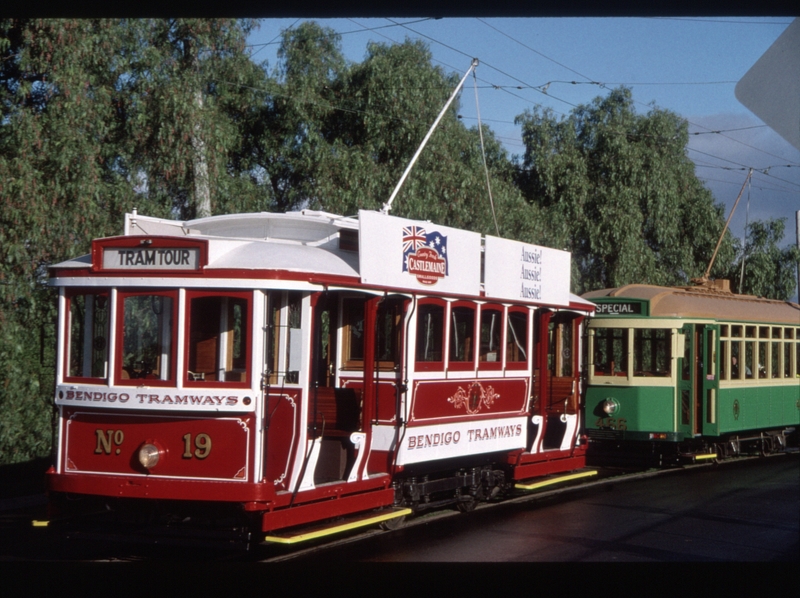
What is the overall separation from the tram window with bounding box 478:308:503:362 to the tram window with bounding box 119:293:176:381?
4.17 m

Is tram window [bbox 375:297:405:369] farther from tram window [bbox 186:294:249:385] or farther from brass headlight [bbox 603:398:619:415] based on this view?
brass headlight [bbox 603:398:619:415]

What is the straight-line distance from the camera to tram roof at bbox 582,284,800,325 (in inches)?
690

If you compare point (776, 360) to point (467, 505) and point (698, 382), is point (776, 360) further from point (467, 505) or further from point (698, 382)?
point (467, 505)

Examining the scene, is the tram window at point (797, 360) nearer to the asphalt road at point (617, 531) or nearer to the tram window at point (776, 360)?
the tram window at point (776, 360)

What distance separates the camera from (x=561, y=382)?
1444 centimetres

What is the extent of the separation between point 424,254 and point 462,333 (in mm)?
1238

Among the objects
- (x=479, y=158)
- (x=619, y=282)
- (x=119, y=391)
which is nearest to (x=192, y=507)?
(x=119, y=391)

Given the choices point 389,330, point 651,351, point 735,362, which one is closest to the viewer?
point 389,330

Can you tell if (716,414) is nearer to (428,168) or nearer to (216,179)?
(428,168)

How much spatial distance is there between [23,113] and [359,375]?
5.95m

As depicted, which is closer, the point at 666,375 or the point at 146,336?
the point at 146,336

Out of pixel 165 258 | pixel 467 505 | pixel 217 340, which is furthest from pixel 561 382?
pixel 165 258

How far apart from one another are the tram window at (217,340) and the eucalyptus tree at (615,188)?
15.8m

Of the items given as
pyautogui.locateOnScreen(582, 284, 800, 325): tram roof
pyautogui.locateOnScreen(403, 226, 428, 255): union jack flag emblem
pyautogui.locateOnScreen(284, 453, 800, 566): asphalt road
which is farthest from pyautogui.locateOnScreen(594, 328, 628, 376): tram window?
pyautogui.locateOnScreen(403, 226, 428, 255): union jack flag emblem
